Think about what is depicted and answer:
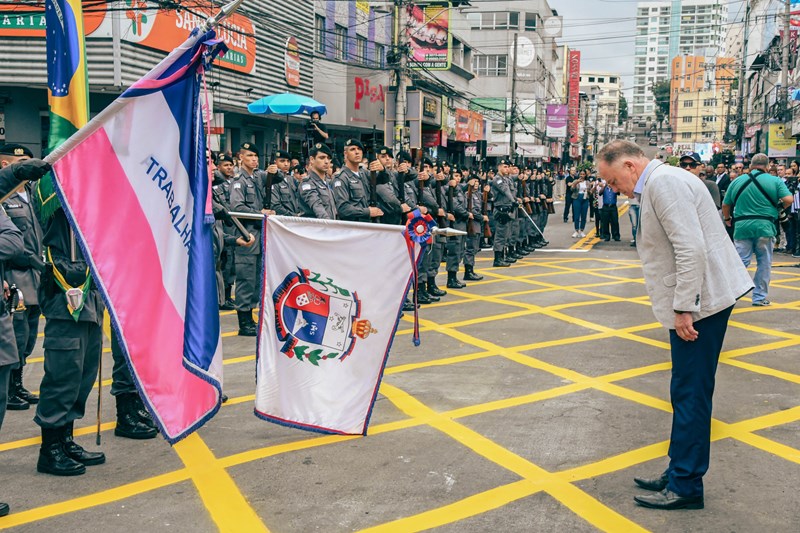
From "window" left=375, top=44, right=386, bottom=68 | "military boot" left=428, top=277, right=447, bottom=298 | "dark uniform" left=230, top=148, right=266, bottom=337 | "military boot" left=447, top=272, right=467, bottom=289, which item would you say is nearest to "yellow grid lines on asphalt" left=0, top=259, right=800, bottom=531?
"dark uniform" left=230, top=148, right=266, bottom=337

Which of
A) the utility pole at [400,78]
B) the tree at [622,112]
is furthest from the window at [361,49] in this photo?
the tree at [622,112]

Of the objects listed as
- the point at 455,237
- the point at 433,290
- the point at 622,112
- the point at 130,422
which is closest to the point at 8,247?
the point at 130,422

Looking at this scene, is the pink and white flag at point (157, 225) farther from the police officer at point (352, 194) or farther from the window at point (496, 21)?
the window at point (496, 21)

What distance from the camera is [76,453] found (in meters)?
4.86

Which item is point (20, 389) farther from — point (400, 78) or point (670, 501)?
point (400, 78)

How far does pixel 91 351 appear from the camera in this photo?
4.89m

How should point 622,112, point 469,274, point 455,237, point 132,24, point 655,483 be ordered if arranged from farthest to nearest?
point 622,112
point 132,24
point 469,274
point 455,237
point 655,483

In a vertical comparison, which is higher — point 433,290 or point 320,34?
point 320,34

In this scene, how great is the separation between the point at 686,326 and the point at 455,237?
8.29 m

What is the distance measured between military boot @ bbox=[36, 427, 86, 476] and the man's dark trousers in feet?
11.3

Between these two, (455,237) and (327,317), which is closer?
(327,317)

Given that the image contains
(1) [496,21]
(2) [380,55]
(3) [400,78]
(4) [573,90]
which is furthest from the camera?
(4) [573,90]

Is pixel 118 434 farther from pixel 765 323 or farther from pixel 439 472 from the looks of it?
pixel 765 323

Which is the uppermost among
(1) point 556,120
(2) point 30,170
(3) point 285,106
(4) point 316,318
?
(1) point 556,120
